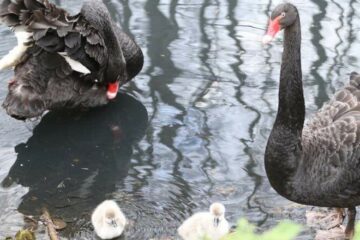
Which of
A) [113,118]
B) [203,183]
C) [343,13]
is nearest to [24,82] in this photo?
[113,118]

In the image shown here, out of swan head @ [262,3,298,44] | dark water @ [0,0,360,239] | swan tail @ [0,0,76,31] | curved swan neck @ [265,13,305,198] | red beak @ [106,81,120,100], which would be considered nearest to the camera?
swan head @ [262,3,298,44]

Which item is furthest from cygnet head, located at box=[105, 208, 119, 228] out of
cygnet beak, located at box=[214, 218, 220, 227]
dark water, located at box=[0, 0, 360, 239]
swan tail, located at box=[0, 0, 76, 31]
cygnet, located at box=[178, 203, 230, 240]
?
swan tail, located at box=[0, 0, 76, 31]

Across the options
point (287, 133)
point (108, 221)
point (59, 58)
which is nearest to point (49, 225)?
point (108, 221)

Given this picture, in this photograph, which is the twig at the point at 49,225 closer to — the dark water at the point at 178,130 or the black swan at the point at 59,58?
the dark water at the point at 178,130

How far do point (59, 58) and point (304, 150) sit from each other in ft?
4.68

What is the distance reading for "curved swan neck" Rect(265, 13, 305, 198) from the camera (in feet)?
7.22

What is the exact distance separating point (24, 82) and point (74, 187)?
0.66 metres

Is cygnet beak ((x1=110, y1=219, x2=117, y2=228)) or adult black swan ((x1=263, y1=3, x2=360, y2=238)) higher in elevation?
adult black swan ((x1=263, y1=3, x2=360, y2=238))

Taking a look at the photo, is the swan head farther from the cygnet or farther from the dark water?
the dark water

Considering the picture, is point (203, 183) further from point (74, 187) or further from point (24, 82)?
point (24, 82)

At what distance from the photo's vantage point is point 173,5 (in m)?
4.46

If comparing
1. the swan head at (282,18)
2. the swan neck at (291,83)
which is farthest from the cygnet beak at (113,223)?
the swan head at (282,18)

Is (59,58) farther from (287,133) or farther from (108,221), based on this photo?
(287,133)

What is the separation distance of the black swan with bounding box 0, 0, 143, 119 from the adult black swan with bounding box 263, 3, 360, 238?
1180mm
